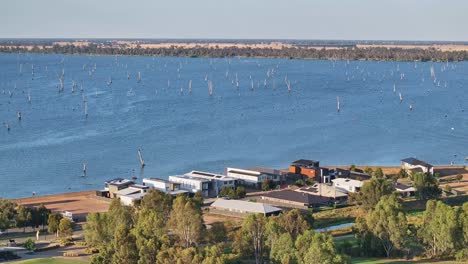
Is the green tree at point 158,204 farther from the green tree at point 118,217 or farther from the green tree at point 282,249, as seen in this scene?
the green tree at point 282,249

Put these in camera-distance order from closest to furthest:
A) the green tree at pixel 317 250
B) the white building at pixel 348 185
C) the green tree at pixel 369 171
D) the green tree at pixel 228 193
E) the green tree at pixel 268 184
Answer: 1. the green tree at pixel 317 250
2. the green tree at pixel 228 193
3. the white building at pixel 348 185
4. the green tree at pixel 268 184
5. the green tree at pixel 369 171

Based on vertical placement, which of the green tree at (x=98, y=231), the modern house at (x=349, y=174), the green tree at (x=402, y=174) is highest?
the green tree at (x=98, y=231)

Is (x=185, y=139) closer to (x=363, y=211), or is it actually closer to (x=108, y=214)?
(x=363, y=211)

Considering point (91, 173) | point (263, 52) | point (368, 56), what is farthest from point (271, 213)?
point (263, 52)

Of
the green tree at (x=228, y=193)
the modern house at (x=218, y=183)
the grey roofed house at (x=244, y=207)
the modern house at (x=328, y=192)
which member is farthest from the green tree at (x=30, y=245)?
the modern house at (x=328, y=192)

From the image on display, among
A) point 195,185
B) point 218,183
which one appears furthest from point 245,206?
point 218,183

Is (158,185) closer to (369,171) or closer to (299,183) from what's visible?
(299,183)

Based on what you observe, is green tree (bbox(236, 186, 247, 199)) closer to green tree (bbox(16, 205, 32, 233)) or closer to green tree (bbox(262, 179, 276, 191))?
green tree (bbox(262, 179, 276, 191))
